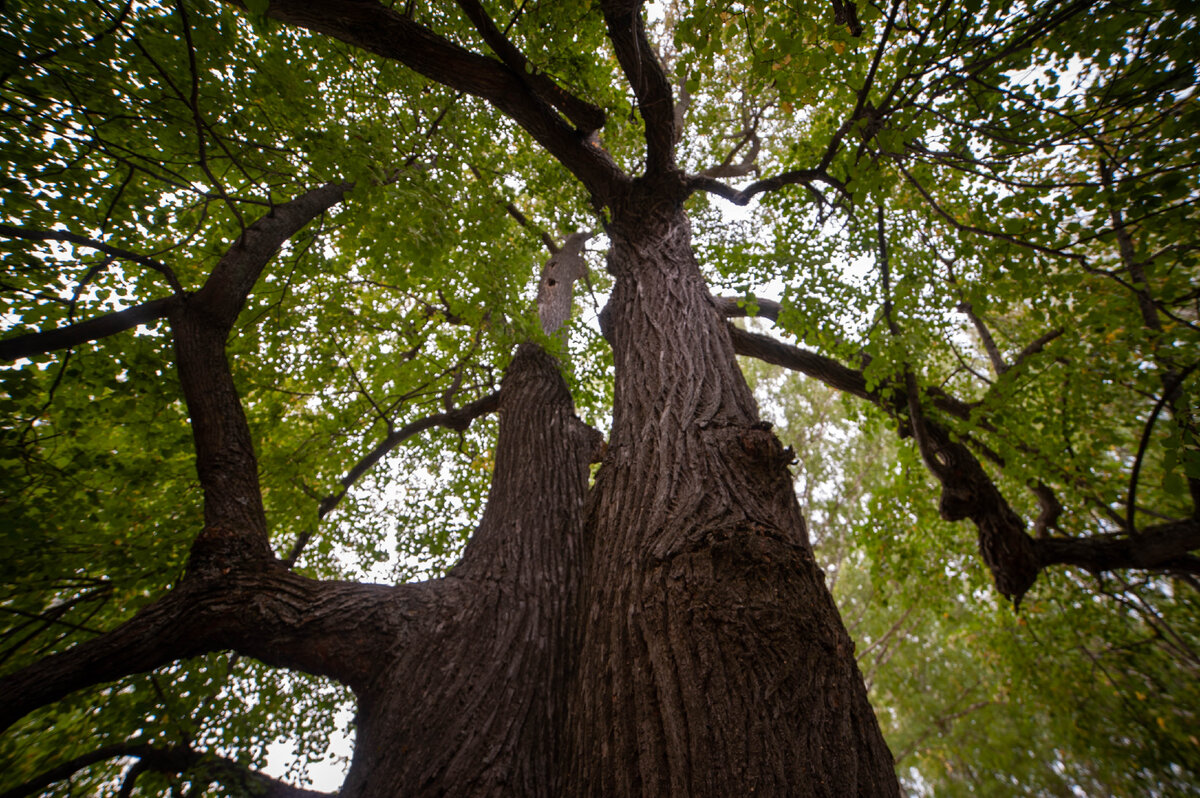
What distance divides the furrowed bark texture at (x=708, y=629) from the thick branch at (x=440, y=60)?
6.57 ft

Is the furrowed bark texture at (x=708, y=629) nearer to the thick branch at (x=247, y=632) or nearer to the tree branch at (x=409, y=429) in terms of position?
the thick branch at (x=247, y=632)

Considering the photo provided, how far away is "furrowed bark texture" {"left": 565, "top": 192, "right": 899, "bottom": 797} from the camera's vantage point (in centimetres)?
131

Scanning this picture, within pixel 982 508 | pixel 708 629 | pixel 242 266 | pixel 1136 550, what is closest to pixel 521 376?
pixel 242 266

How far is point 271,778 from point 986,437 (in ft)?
21.3

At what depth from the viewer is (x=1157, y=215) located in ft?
7.70

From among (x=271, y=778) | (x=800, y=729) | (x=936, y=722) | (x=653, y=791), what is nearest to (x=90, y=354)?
(x=271, y=778)

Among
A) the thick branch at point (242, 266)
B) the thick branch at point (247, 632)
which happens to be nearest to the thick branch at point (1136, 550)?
the thick branch at point (247, 632)

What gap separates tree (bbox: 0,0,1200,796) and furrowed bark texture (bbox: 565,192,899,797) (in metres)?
0.01

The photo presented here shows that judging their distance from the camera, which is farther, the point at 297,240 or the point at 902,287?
the point at 297,240

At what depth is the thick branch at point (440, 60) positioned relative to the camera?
2.54 m

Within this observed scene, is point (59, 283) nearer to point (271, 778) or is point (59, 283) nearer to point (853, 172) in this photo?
point (271, 778)

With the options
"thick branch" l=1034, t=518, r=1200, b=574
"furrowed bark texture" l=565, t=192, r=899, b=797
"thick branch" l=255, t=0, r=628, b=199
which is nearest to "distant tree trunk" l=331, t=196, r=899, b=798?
"furrowed bark texture" l=565, t=192, r=899, b=797

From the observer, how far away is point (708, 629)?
5.14 feet

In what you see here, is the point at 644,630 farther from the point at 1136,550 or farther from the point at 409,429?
the point at 1136,550
